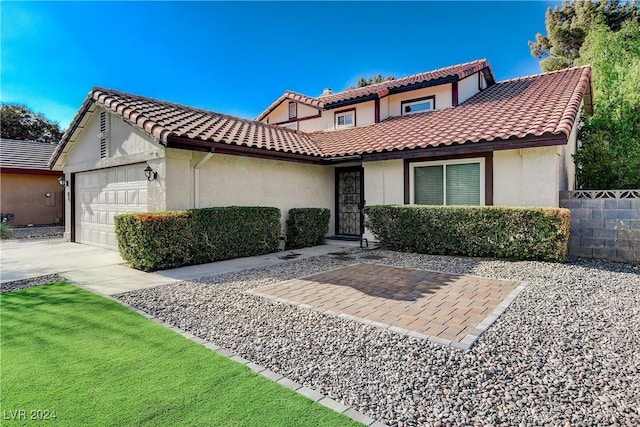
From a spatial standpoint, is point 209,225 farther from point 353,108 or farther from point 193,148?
point 353,108

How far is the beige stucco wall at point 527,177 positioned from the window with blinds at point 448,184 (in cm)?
65

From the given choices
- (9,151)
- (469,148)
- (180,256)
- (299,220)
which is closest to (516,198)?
(469,148)

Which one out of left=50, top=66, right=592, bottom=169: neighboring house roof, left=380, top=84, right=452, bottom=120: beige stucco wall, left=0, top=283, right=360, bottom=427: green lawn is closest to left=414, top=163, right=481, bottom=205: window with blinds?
left=50, top=66, right=592, bottom=169: neighboring house roof

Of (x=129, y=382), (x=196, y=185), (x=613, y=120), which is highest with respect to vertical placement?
(x=613, y=120)

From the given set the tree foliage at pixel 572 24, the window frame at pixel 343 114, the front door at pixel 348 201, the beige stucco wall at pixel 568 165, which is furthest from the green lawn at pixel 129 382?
the tree foliage at pixel 572 24

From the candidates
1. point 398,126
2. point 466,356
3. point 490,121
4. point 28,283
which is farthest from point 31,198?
point 466,356

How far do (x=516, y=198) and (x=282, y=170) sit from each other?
791cm

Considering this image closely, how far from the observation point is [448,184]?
37.4ft

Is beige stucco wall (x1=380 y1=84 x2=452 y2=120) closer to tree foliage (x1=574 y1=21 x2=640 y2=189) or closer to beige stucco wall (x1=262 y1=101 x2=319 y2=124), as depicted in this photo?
beige stucco wall (x1=262 y1=101 x2=319 y2=124)

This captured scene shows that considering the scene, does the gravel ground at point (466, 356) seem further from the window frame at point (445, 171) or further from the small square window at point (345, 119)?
the small square window at point (345, 119)

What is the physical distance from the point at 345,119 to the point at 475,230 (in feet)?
31.9

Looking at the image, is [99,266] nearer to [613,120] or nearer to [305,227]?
[305,227]

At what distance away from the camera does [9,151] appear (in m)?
22.5

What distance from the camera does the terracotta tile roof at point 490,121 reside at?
10.1 metres
